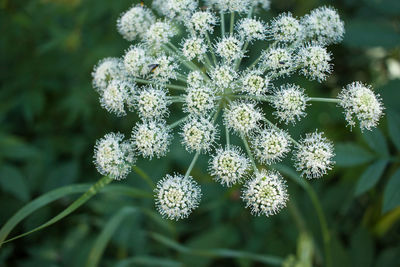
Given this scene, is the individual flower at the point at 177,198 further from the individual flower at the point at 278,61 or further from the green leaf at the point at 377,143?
the green leaf at the point at 377,143

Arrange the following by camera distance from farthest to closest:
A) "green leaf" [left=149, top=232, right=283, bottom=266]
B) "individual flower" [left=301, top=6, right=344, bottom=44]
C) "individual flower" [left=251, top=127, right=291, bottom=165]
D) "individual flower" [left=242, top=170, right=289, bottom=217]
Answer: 1. "green leaf" [left=149, top=232, right=283, bottom=266]
2. "individual flower" [left=301, top=6, right=344, bottom=44]
3. "individual flower" [left=251, top=127, right=291, bottom=165]
4. "individual flower" [left=242, top=170, right=289, bottom=217]

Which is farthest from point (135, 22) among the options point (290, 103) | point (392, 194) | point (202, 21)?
point (392, 194)

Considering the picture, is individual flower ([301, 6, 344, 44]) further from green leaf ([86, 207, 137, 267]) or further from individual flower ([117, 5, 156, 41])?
green leaf ([86, 207, 137, 267])

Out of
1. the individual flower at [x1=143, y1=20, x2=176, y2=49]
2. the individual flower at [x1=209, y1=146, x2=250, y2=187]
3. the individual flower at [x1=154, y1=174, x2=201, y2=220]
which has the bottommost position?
the individual flower at [x1=154, y1=174, x2=201, y2=220]

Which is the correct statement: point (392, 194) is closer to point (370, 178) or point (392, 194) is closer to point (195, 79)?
point (370, 178)

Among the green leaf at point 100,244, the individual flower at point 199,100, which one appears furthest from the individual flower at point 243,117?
the green leaf at point 100,244

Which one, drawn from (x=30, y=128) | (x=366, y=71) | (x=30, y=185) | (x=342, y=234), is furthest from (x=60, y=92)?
(x=366, y=71)

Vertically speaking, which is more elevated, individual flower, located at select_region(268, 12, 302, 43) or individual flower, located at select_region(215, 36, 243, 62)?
individual flower, located at select_region(268, 12, 302, 43)

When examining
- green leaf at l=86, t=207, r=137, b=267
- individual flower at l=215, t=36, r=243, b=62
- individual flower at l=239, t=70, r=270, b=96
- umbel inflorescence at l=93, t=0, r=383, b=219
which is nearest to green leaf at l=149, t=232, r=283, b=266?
green leaf at l=86, t=207, r=137, b=267
